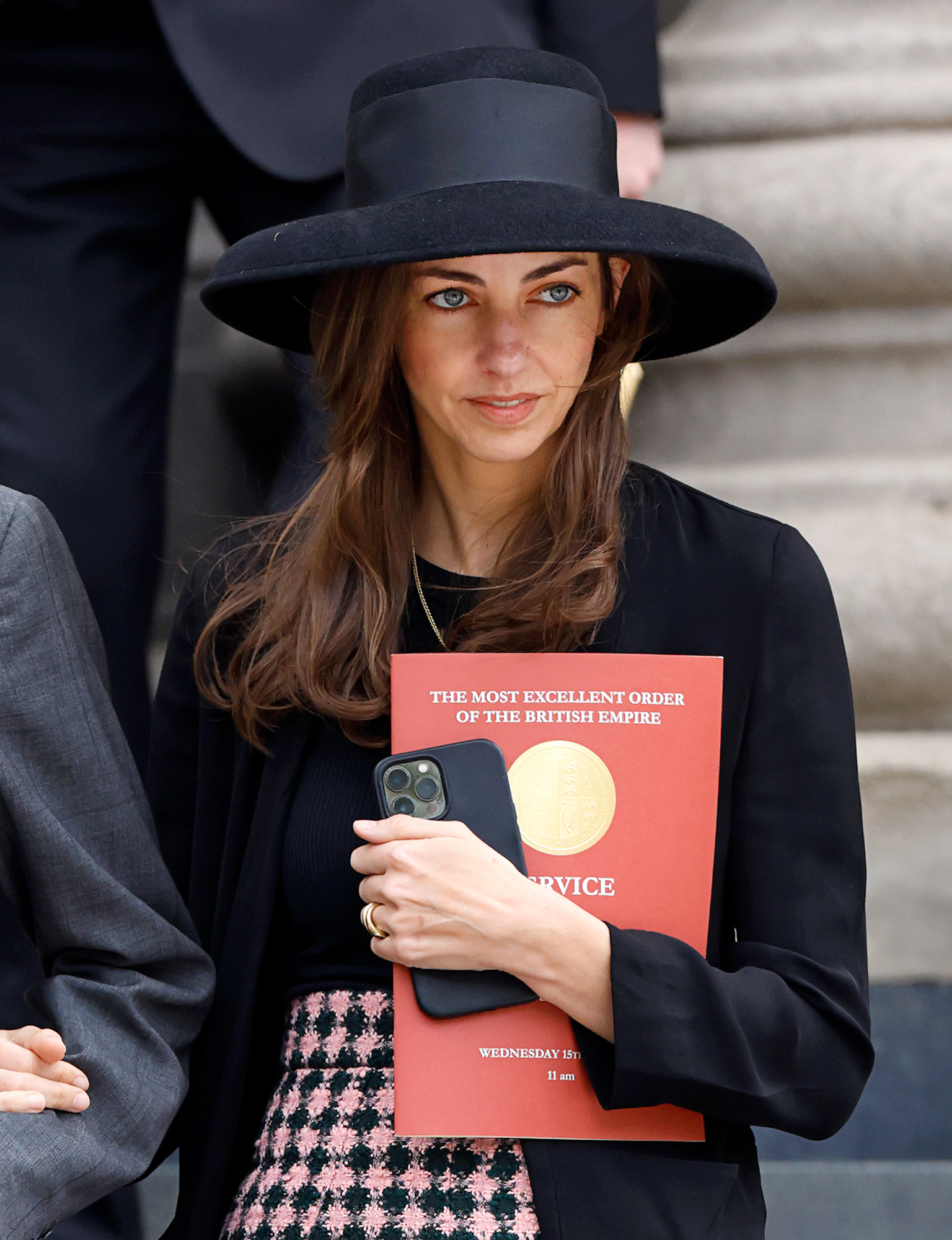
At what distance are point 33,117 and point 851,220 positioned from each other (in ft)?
4.16

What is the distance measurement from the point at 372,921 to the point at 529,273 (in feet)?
2.09

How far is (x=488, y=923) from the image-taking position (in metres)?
1.28

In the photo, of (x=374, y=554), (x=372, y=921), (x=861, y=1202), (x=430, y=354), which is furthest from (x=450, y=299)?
(x=861, y=1202)

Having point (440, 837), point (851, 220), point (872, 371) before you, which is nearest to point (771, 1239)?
point (440, 837)

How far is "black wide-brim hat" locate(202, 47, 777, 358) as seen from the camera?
133cm

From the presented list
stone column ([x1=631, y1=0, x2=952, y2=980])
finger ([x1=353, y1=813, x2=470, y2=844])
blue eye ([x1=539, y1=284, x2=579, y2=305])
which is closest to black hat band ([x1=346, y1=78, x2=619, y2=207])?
blue eye ([x1=539, y1=284, x2=579, y2=305])

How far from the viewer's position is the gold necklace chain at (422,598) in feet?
5.21

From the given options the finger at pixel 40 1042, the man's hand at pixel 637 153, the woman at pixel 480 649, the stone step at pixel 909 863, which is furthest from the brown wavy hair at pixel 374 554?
the stone step at pixel 909 863

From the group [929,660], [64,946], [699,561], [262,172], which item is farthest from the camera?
[929,660]

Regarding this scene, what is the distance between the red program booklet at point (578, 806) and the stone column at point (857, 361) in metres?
1.16

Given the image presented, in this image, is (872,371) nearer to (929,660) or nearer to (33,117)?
(929,660)

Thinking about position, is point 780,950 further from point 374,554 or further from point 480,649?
point 374,554

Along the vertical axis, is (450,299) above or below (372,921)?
above

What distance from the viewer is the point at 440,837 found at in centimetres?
130
